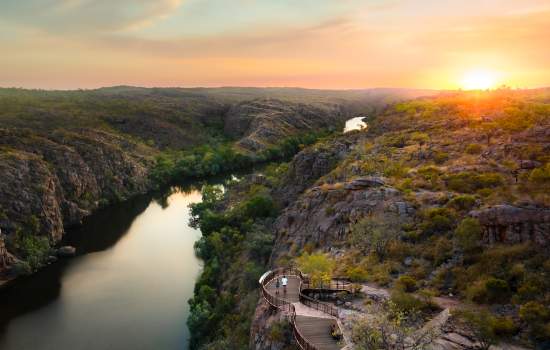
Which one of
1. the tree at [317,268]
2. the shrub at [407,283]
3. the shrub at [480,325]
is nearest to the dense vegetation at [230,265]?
the tree at [317,268]

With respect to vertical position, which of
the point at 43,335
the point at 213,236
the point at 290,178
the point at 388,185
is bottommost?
the point at 43,335

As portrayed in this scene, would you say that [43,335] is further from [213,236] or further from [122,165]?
[122,165]

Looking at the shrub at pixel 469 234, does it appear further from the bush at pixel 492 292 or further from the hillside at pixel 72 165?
the hillside at pixel 72 165

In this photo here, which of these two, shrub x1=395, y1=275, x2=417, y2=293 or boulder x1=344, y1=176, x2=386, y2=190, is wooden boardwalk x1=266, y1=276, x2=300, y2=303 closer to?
shrub x1=395, y1=275, x2=417, y2=293

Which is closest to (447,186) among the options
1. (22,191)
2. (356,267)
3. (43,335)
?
(356,267)

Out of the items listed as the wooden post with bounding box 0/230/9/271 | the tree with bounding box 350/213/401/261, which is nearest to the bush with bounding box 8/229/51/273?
the wooden post with bounding box 0/230/9/271

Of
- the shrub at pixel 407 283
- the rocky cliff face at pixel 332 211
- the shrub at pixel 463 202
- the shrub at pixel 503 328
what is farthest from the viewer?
the rocky cliff face at pixel 332 211
